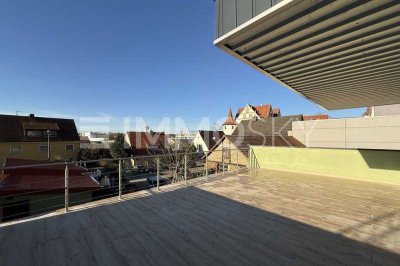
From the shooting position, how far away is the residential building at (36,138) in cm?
1981

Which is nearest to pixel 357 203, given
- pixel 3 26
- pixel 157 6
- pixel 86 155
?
pixel 157 6

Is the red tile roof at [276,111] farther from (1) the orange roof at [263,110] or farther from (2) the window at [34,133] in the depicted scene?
(2) the window at [34,133]

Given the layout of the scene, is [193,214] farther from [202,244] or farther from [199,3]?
[199,3]

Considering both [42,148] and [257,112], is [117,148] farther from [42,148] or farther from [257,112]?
[257,112]

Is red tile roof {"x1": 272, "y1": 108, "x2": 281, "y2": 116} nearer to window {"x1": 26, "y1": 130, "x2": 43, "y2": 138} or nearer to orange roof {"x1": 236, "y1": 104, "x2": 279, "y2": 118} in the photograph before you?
orange roof {"x1": 236, "y1": 104, "x2": 279, "y2": 118}

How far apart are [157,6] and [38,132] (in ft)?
66.3

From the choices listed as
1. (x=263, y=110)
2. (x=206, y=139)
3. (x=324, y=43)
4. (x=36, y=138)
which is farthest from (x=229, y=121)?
(x=324, y=43)

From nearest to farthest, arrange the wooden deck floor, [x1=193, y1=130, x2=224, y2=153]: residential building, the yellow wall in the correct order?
the wooden deck floor, the yellow wall, [x1=193, y1=130, x2=224, y2=153]: residential building

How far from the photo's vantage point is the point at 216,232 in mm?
2623

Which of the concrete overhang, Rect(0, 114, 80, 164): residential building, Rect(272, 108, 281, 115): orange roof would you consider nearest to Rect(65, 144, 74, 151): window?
Rect(0, 114, 80, 164): residential building

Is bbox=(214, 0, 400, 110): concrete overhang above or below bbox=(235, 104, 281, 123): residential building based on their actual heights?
below

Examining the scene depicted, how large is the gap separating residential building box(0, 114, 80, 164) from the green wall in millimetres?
20843

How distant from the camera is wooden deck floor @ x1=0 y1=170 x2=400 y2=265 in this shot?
2043mm

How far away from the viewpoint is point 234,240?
2414 mm
